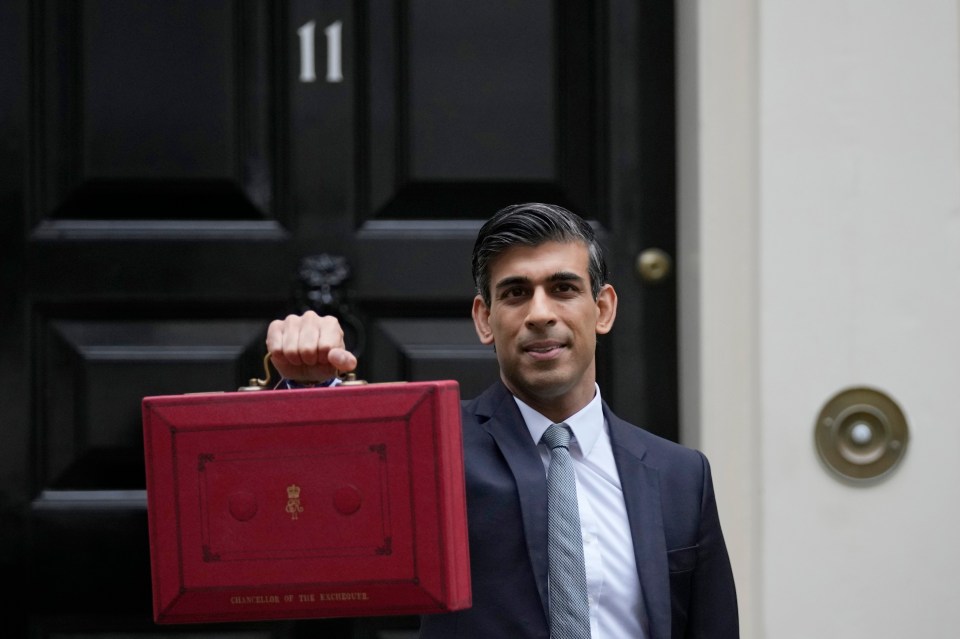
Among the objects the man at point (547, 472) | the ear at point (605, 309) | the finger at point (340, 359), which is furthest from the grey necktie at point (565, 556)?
the finger at point (340, 359)

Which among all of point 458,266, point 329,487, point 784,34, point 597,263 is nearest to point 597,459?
point 597,263

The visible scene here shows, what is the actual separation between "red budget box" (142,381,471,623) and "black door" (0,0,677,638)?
1093mm

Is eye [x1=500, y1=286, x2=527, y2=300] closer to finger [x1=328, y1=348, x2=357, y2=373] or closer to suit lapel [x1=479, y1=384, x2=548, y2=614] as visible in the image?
suit lapel [x1=479, y1=384, x2=548, y2=614]

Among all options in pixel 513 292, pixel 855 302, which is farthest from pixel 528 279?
pixel 855 302

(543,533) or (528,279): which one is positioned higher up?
(528,279)

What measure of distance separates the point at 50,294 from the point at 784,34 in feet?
5.22

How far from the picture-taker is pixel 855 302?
263 centimetres

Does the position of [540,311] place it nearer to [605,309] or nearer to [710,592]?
[605,309]

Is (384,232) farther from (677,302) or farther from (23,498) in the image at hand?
(23,498)

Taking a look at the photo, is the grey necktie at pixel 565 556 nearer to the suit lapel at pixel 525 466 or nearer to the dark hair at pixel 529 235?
the suit lapel at pixel 525 466

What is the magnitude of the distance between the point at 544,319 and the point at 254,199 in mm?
1166

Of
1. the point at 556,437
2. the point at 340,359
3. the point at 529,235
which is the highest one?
the point at 529,235

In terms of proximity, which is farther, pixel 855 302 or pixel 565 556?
pixel 855 302

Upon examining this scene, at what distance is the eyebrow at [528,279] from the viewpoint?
187cm
